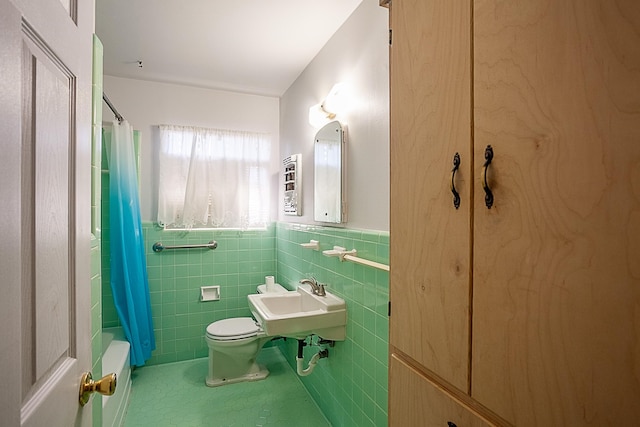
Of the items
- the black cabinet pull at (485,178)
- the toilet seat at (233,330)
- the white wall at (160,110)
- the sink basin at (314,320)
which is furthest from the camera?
the white wall at (160,110)

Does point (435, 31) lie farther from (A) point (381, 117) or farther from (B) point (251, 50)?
(B) point (251, 50)

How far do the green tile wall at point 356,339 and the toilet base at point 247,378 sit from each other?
1.39ft

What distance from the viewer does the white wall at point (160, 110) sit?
2.74 meters

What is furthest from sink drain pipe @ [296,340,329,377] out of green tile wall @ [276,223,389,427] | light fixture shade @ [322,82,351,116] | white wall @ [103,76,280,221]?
white wall @ [103,76,280,221]

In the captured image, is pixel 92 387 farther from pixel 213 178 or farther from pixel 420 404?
pixel 213 178

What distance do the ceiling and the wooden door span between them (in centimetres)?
127

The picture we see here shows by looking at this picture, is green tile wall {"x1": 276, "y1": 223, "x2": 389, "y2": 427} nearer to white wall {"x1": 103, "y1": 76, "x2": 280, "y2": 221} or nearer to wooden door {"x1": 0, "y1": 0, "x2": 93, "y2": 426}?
wooden door {"x1": 0, "y1": 0, "x2": 93, "y2": 426}

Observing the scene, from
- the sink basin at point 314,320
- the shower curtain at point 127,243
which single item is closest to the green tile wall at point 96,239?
the sink basin at point 314,320

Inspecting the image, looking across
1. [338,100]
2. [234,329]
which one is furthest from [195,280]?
[338,100]

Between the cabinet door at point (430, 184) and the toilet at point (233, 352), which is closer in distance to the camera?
the cabinet door at point (430, 184)

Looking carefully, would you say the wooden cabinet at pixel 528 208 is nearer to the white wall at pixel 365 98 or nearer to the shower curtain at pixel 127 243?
the white wall at pixel 365 98

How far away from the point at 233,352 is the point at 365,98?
2077 mm

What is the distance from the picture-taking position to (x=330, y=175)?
204 cm

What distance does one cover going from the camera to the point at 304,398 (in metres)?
2.31
